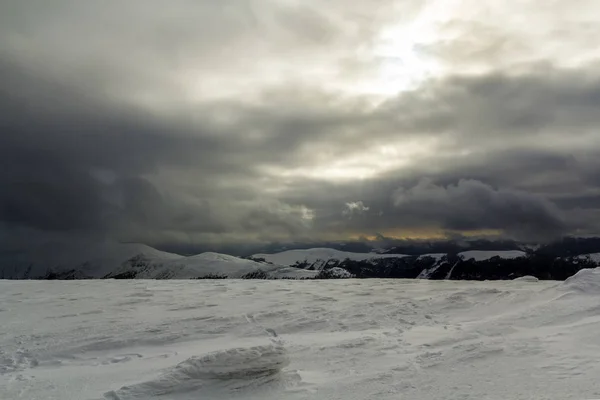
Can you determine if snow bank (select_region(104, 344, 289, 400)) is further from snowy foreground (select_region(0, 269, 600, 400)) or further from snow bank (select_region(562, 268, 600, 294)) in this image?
snow bank (select_region(562, 268, 600, 294))

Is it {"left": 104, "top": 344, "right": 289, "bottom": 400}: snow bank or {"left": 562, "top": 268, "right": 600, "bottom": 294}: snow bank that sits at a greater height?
{"left": 562, "top": 268, "right": 600, "bottom": 294}: snow bank

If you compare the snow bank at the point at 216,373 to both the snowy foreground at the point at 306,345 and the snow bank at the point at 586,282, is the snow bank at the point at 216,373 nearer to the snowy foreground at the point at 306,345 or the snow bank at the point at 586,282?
the snowy foreground at the point at 306,345

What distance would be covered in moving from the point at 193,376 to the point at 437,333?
225 inches

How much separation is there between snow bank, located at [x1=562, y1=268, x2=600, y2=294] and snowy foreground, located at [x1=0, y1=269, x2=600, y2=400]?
5 cm

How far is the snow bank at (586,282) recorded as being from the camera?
1284cm

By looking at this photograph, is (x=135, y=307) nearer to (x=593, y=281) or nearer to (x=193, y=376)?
(x=193, y=376)

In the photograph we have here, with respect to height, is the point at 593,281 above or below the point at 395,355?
above

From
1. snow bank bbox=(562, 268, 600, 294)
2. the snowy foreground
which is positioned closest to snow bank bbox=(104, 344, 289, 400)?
the snowy foreground

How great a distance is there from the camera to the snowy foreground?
6977 mm

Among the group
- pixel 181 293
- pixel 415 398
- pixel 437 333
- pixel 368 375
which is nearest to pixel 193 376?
pixel 368 375

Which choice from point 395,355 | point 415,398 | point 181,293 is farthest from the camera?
point 181,293

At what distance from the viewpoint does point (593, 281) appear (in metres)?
13.3

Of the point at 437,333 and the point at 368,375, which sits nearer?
the point at 368,375

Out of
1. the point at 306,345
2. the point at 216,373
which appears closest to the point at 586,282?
the point at 306,345
